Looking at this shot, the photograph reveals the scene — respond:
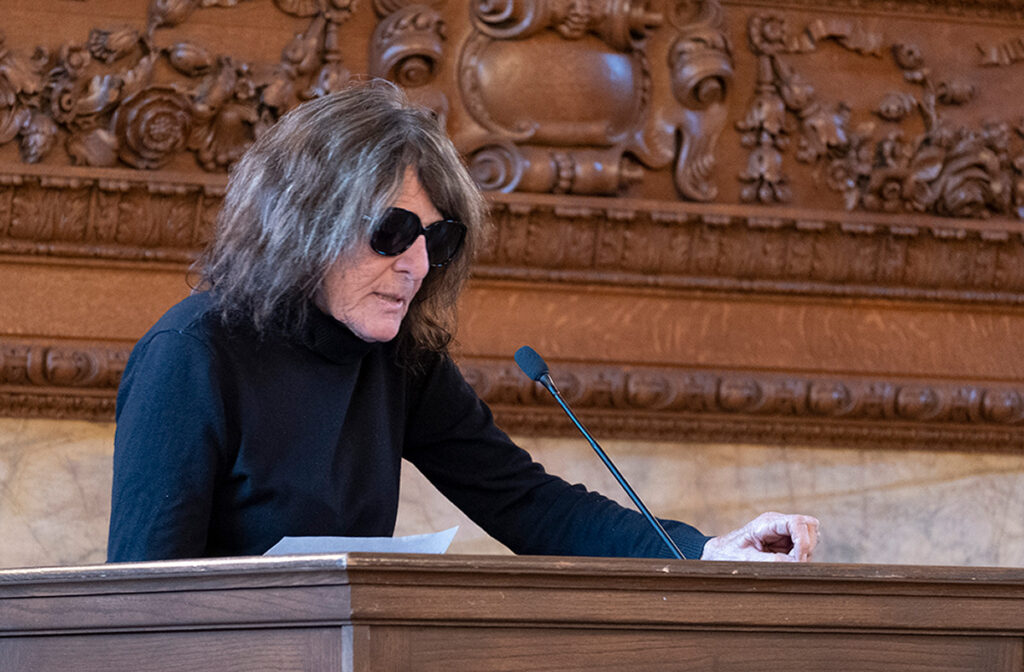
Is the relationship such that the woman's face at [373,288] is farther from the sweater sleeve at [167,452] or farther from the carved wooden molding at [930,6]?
the carved wooden molding at [930,6]

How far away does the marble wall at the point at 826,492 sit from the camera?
2.50 m

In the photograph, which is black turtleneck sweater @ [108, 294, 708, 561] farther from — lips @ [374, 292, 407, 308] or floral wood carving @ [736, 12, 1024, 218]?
floral wood carving @ [736, 12, 1024, 218]

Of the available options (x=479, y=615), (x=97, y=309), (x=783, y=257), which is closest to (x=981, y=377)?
(x=783, y=257)

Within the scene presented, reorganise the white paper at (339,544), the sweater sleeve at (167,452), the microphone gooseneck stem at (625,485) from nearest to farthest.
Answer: the white paper at (339,544) → the sweater sleeve at (167,452) → the microphone gooseneck stem at (625,485)

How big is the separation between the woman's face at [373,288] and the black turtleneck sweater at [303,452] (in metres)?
0.02

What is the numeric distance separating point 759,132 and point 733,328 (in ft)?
1.33

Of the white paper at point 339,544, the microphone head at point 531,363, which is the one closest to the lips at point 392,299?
the microphone head at point 531,363

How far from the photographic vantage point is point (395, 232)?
1603 millimetres

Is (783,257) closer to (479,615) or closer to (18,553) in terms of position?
(18,553)

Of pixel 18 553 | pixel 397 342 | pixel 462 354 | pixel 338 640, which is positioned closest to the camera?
pixel 338 640

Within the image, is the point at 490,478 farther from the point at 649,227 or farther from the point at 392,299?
the point at 649,227

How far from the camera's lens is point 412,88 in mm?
2562

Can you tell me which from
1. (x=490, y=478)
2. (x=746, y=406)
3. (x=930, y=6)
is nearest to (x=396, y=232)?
(x=490, y=478)

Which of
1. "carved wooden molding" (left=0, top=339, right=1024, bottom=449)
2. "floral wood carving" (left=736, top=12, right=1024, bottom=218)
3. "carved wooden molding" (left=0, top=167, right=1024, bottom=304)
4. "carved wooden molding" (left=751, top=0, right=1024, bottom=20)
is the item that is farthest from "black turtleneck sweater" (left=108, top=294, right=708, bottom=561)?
"carved wooden molding" (left=751, top=0, right=1024, bottom=20)
